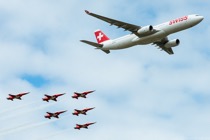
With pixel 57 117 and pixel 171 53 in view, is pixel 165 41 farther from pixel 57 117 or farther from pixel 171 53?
pixel 57 117

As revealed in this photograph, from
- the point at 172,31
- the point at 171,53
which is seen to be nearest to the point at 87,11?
the point at 172,31

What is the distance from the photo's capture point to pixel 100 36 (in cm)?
13575

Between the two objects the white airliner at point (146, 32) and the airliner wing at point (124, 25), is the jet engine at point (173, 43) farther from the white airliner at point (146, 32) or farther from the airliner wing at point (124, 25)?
the airliner wing at point (124, 25)

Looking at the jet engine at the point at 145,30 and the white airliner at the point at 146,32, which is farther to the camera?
the jet engine at the point at 145,30

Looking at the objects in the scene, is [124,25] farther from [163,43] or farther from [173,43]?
[163,43]

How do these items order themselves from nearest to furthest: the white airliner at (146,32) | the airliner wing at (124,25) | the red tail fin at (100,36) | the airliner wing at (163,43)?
the white airliner at (146,32) < the airliner wing at (124,25) < the airliner wing at (163,43) < the red tail fin at (100,36)

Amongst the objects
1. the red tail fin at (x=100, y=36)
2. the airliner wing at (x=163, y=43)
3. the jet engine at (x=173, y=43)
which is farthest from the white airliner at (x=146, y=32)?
the red tail fin at (x=100, y=36)

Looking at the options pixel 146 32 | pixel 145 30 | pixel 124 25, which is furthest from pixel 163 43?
pixel 145 30

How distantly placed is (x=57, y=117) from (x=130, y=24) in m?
21.7

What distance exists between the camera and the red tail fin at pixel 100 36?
133 meters

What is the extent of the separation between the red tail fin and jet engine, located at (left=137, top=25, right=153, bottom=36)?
14.7 m

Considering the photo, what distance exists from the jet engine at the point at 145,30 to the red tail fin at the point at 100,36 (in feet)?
48.1

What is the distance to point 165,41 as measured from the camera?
13038cm

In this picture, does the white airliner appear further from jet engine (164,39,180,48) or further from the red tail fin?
the red tail fin
